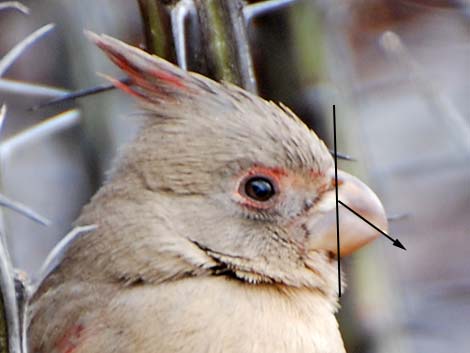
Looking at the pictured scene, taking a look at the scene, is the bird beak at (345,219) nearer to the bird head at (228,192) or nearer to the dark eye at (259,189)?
the bird head at (228,192)

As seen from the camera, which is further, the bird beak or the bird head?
the bird beak

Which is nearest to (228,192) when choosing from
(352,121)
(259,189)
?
(259,189)

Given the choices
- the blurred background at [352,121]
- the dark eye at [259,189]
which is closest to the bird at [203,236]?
the dark eye at [259,189]

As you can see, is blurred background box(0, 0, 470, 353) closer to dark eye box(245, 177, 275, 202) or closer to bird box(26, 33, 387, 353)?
bird box(26, 33, 387, 353)

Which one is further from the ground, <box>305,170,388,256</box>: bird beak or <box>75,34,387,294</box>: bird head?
<box>75,34,387,294</box>: bird head

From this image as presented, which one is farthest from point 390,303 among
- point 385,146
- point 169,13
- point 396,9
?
point 385,146

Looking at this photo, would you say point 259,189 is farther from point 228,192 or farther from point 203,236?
point 203,236

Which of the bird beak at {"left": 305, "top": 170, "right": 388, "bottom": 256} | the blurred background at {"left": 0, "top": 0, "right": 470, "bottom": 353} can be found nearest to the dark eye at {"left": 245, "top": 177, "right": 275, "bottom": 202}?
the bird beak at {"left": 305, "top": 170, "right": 388, "bottom": 256}
